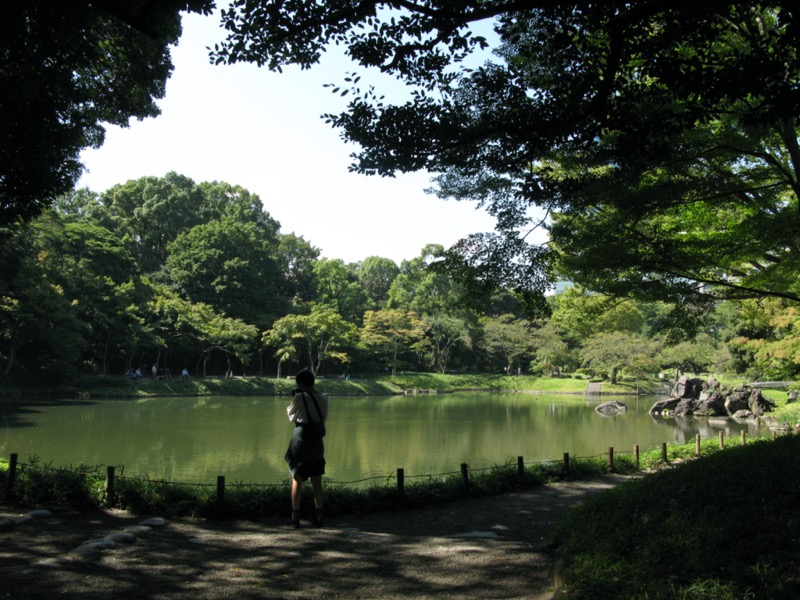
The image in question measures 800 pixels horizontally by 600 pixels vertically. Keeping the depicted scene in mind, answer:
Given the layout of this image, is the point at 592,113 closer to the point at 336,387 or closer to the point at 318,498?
the point at 318,498

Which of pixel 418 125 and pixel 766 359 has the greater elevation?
pixel 418 125

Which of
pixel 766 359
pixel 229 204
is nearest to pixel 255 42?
pixel 766 359

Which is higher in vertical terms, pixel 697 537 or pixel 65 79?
pixel 65 79

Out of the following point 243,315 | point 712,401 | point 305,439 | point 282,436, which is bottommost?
point 282,436

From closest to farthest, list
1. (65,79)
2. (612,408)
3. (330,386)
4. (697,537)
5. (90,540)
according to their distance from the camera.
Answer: (697,537)
(90,540)
(65,79)
(612,408)
(330,386)

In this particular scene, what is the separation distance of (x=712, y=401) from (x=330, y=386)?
17.9 metres

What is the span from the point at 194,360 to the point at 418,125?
30.7 meters

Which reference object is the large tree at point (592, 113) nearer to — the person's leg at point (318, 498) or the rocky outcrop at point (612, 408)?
the person's leg at point (318, 498)

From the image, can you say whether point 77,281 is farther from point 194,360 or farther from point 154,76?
point 154,76

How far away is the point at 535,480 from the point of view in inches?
272

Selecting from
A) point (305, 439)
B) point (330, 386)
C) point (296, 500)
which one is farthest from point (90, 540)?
point (330, 386)

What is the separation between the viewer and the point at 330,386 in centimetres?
3020

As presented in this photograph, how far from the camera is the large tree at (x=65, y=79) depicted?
4.28 meters

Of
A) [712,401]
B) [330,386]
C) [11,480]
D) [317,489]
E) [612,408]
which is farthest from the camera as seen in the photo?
[330,386]
